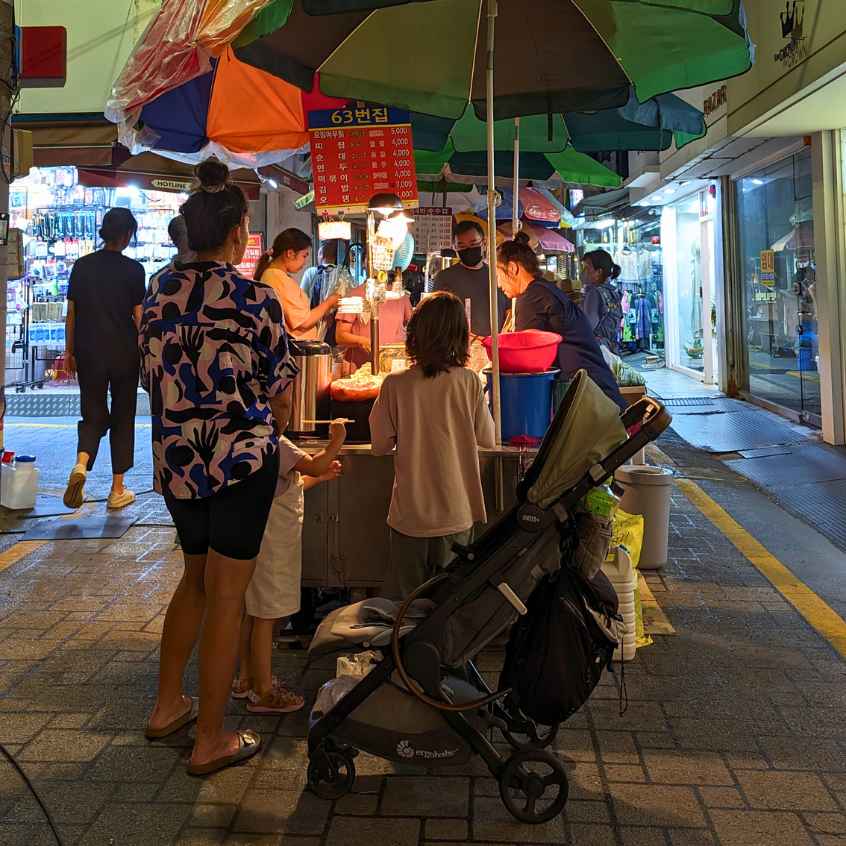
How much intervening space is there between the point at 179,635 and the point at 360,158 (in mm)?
4376

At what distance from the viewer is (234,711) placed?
385 centimetres

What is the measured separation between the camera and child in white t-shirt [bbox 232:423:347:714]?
144 inches

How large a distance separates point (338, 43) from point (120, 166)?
4117mm

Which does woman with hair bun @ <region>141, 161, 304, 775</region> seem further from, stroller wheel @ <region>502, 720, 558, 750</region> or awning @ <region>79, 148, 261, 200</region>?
awning @ <region>79, 148, 261, 200</region>

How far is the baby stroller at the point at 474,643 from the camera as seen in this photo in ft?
9.95

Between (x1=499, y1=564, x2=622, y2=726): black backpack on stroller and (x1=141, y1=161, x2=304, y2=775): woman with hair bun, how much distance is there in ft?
3.26

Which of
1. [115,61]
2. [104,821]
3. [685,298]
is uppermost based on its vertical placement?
[115,61]

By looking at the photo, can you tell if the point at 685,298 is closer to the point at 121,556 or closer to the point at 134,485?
the point at 134,485

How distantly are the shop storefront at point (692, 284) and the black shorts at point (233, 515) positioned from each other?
14.1 metres

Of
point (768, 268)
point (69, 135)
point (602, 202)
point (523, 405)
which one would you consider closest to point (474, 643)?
point (523, 405)

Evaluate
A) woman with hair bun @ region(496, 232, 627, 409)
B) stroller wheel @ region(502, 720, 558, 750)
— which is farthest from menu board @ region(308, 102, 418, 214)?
stroller wheel @ region(502, 720, 558, 750)

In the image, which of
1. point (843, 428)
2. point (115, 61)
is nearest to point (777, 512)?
point (843, 428)

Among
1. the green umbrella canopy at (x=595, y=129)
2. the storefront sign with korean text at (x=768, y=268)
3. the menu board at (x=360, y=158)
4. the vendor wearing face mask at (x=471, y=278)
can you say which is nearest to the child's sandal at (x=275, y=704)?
the menu board at (x=360, y=158)

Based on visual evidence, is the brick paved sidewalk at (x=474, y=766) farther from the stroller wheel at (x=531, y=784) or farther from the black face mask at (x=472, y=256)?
the black face mask at (x=472, y=256)
